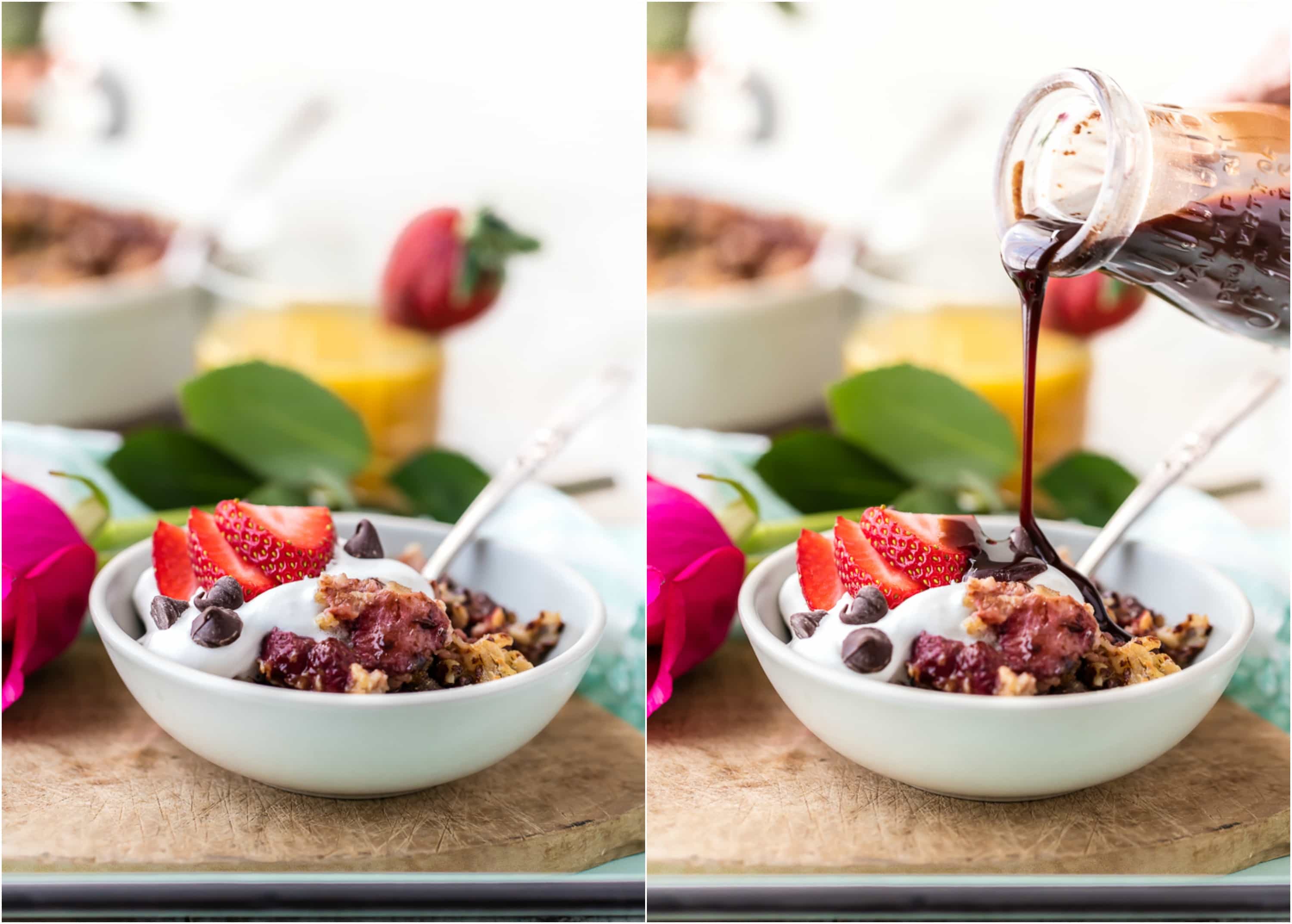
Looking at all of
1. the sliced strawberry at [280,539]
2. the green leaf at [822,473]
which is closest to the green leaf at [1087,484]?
the green leaf at [822,473]

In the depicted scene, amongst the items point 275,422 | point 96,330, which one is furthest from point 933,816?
point 96,330

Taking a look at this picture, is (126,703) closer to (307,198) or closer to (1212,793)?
(307,198)

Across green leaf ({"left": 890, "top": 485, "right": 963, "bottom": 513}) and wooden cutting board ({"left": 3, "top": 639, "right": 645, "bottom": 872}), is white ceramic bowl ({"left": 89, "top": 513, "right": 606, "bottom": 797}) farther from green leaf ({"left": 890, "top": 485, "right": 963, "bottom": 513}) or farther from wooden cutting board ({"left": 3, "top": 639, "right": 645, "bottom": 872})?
green leaf ({"left": 890, "top": 485, "right": 963, "bottom": 513})

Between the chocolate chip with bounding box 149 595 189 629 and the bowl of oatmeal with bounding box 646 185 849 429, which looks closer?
the chocolate chip with bounding box 149 595 189 629

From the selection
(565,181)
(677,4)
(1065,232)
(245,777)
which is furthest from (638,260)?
(245,777)

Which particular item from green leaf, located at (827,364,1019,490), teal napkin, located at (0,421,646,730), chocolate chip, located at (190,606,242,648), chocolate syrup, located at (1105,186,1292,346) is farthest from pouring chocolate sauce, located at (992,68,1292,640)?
chocolate chip, located at (190,606,242,648)

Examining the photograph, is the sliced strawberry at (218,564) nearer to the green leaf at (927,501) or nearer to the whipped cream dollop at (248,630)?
the whipped cream dollop at (248,630)
